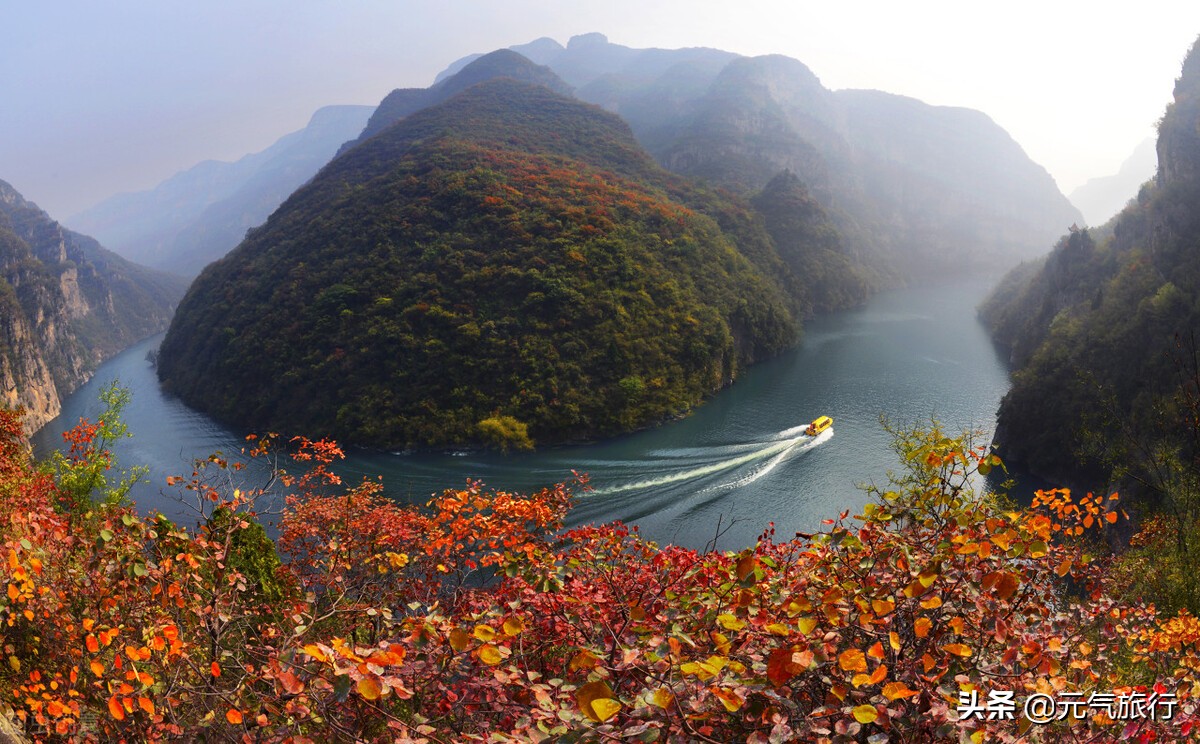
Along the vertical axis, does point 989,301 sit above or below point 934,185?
below

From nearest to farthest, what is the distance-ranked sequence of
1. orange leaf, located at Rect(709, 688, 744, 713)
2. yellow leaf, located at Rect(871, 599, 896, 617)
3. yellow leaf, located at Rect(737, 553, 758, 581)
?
orange leaf, located at Rect(709, 688, 744, 713)
yellow leaf, located at Rect(871, 599, 896, 617)
yellow leaf, located at Rect(737, 553, 758, 581)

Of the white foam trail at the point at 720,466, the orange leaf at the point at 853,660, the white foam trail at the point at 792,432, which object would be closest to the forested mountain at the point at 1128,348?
the white foam trail at the point at 792,432

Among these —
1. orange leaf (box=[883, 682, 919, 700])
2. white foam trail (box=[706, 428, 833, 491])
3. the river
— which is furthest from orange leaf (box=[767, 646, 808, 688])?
white foam trail (box=[706, 428, 833, 491])

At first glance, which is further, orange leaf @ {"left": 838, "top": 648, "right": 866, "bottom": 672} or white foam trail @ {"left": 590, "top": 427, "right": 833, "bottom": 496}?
white foam trail @ {"left": 590, "top": 427, "right": 833, "bottom": 496}

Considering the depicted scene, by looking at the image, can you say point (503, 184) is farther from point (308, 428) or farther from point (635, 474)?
point (635, 474)

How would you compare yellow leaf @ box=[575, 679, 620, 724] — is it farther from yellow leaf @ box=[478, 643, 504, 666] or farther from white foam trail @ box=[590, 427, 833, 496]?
white foam trail @ box=[590, 427, 833, 496]

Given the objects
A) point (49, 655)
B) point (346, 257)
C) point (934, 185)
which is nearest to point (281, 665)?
point (49, 655)
